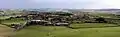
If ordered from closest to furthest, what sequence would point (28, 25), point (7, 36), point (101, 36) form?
1. point (101, 36)
2. point (7, 36)
3. point (28, 25)

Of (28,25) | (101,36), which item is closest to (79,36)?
(101,36)

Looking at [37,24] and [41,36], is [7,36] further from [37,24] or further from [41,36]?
[37,24]

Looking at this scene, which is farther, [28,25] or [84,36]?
[28,25]

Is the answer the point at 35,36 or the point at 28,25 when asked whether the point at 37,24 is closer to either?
the point at 28,25

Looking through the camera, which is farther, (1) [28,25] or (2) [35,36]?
(1) [28,25]

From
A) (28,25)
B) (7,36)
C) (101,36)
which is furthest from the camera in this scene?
(28,25)

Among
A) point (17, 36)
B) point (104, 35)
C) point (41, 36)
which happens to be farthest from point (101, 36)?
point (17, 36)

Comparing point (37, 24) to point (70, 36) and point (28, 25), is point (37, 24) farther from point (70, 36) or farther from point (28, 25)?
point (70, 36)
